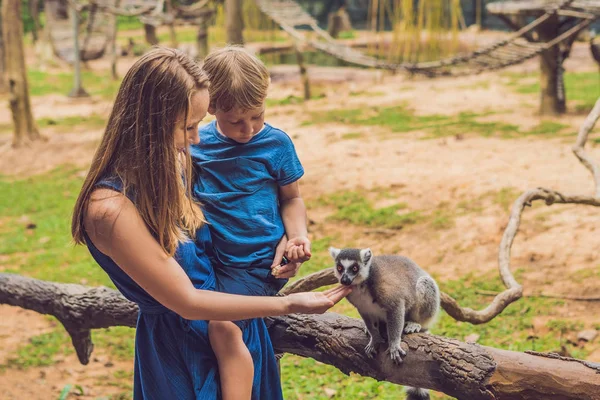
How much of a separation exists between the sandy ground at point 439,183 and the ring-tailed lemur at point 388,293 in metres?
1.50

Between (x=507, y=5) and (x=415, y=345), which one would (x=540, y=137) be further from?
(x=415, y=345)

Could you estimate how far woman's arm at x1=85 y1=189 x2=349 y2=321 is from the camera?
1734 mm

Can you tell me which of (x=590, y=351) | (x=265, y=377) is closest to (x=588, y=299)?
(x=590, y=351)

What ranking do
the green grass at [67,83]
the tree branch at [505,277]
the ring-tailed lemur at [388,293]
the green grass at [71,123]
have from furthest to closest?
the green grass at [67,83]
the green grass at [71,123]
the tree branch at [505,277]
the ring-tailed lemur at [388,293]

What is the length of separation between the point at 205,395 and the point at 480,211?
4083mm

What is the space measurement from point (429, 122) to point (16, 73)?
18.9ft

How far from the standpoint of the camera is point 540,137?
7.56 m

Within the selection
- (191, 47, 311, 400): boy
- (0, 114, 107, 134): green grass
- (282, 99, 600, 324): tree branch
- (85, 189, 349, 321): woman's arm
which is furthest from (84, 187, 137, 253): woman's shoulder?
(0, 114, 107, 134): green grass

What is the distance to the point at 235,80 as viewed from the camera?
2033 mm

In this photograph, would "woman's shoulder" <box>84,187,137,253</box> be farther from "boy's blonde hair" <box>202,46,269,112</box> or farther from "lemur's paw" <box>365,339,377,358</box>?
"lemur's paw" <box>365,339,377,358</box>

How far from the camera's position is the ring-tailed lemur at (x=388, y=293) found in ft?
7.95

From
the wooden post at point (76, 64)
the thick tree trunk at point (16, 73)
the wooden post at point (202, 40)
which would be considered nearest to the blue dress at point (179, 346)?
the thick tree trunk at point (16, 73)

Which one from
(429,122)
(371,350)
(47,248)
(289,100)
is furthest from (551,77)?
(371,350)

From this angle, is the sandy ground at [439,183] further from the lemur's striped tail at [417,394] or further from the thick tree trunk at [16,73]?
the lemur's striped tail at [417,394]
